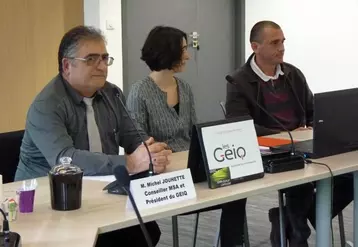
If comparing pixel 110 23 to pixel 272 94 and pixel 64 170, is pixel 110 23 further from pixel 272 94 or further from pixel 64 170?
pixel 64 170

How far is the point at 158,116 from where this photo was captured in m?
2.97

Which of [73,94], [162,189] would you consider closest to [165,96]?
[73,94]

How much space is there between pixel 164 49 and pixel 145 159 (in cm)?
119

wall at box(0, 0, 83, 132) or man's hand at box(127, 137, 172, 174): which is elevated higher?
wall at box(0, 0, 83, 132)

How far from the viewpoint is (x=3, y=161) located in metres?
2.39

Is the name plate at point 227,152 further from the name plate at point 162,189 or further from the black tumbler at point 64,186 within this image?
the black tumbler at point 64,186

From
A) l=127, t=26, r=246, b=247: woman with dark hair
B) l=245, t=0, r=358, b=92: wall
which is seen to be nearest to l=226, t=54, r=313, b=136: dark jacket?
l=127, t=26, r=246, b=247: woman with dark hair

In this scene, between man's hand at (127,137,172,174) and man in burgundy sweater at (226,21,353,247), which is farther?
man in burgundy sweater at (226,21,353,247)

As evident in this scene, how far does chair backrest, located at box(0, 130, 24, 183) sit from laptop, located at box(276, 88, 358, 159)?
1.07 meters

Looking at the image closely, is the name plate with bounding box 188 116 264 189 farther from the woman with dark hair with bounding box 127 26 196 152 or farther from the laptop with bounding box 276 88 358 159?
the woman with dark hair with bounding box 127 26 196 152

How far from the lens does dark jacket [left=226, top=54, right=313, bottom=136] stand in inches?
123

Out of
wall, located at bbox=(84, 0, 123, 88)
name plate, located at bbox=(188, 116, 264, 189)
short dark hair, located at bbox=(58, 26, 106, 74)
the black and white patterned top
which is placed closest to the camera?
name plate, located at bbox=(188, 116, 264, 189)

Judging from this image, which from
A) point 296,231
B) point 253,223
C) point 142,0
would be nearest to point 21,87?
point 142,0

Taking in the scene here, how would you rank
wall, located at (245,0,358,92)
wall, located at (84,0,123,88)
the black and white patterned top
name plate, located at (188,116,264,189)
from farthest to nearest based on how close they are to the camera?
wall, located at (245,0,358,92), wall, located at (84,0,123,88), the black and white patterned top, name plate, located at (188,116,264,189)
